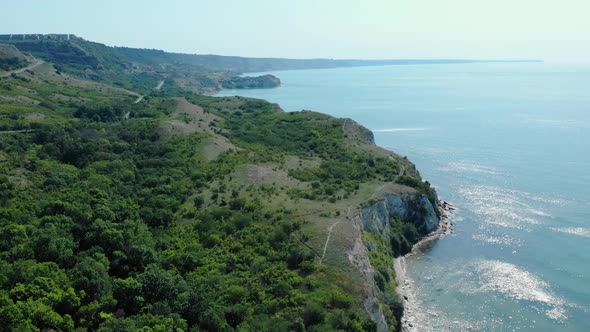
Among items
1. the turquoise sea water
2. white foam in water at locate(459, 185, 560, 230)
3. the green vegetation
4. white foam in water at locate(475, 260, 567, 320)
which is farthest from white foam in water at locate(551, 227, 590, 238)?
the green vegetation

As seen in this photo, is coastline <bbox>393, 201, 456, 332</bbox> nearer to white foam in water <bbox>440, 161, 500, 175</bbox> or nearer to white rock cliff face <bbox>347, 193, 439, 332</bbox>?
white rock cliff face <bbox>347, 193, 439, 332</bbox>

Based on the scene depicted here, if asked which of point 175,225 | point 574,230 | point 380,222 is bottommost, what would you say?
point 574,230

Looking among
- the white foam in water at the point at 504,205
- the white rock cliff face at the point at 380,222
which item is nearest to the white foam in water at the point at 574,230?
the white foam in water at the point at 504,205

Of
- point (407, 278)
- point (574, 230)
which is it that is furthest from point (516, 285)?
point (574, 230)

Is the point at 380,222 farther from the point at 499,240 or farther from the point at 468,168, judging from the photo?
the point at 468,168

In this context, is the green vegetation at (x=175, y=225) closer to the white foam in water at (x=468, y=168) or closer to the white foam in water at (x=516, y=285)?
the white foam in water at (x=516, y=285)
